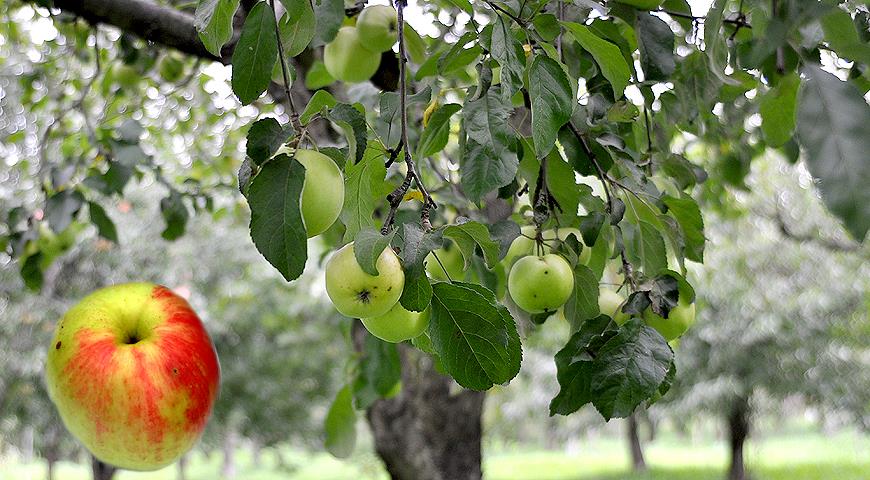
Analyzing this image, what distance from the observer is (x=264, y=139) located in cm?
57

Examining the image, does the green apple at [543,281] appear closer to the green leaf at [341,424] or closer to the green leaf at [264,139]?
the green leaf at [264,139]

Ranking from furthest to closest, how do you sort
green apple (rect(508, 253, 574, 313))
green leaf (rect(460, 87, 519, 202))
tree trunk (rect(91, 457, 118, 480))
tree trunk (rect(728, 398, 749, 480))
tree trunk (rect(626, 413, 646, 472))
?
tree trunk (rect(626, 413, 646, 472)) < tree trunk (rect(728, 398, 749, 480)) < tree trunk (rect(91, 457, 118, 480)) < green apple (rect(508, 253, 574, 313)) < green leaf (rect(460, 87, 519, 202))

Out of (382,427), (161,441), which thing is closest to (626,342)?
(161,441)

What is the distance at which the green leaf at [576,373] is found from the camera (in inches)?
27.2

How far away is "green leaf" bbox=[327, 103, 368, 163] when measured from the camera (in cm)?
62

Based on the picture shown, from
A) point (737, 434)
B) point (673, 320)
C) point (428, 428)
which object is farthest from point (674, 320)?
point (737, 434)

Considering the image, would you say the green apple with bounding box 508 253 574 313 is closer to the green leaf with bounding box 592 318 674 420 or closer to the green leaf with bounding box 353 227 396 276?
the green leaf with bounding box 592 318 674 420

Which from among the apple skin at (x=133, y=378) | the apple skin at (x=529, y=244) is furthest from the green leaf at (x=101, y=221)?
the apple skin at (x=529, y=244)

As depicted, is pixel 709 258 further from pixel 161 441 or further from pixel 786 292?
pixel 161 441

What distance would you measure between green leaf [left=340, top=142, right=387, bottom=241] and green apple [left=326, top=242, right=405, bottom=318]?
0.11 m

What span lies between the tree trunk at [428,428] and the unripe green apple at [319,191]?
4.25ft

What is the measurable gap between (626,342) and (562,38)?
352 millimetres

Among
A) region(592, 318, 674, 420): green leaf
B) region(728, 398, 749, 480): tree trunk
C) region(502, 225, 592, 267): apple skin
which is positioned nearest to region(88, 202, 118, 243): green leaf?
region(502, 225, 592, 267): apple skin

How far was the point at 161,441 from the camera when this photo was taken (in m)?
1.09
